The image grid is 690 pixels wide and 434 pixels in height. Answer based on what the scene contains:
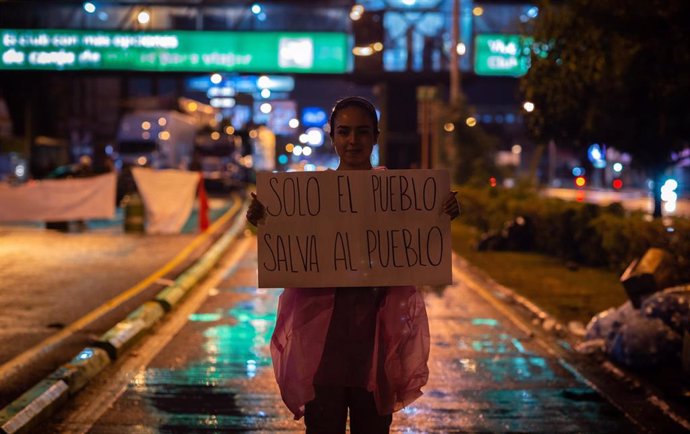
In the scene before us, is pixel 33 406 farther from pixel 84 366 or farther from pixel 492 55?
pixel 492 55

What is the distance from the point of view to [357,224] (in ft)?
14.1

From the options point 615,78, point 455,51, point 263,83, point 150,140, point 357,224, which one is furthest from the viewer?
point 263,83

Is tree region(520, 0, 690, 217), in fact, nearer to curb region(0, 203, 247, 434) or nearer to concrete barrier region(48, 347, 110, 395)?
curb region(0, 203, 247, 434)

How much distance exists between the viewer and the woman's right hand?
13.9 ft

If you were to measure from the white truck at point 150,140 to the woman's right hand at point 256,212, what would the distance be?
43.8 meters

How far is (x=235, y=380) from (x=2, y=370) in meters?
1.95

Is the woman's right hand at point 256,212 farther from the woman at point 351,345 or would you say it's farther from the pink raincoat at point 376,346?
the pink raincoat at point 376,346

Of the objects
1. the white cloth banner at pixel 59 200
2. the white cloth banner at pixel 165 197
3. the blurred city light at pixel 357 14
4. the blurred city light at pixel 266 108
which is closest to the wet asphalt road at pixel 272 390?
the white cloth banner at pixel 165 197

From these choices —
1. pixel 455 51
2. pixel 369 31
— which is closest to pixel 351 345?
pixel 369 31

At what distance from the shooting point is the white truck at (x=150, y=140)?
47.8m

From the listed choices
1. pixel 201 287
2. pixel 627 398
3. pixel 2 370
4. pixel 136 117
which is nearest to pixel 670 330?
pixel 627 398

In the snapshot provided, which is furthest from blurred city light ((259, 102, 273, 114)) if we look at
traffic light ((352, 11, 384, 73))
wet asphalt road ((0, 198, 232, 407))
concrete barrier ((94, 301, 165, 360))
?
concrete barrier ((94, 301, 165, 360))

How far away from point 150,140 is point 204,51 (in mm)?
15323

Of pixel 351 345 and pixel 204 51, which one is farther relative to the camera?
pixel 204 51
